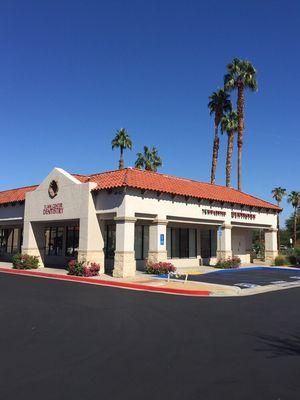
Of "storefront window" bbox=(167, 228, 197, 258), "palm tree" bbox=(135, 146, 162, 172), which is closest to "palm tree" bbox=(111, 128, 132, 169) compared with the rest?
"palm tree" bbox=(135, 146, 162, 172)

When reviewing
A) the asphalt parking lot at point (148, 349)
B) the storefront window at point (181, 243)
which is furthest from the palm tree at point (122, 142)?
the asphalt parking lot at point (148, 349)

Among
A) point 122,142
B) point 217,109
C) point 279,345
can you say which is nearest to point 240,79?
point 217,109

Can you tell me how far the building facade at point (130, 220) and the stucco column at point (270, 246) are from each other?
3.4 inches

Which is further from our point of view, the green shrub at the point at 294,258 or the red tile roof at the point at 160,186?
the green shrub at the point at 294,258

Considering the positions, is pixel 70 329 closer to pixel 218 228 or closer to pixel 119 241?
pixel 119 241

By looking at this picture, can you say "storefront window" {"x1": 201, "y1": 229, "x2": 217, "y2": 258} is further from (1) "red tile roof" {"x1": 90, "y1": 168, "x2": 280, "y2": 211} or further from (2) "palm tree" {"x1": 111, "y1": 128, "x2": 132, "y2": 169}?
(2) "palm tree" {"x1": 111, "y1": 128, "x2": 132, "y2": 169}

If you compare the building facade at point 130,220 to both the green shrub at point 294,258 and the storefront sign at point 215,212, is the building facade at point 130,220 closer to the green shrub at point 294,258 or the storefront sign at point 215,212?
the storefront sign at point 215,212

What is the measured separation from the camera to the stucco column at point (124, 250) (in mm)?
22953

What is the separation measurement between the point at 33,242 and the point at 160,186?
36.1 ft

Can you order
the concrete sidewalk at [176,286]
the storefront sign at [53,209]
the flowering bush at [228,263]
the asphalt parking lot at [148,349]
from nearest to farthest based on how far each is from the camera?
1. the asphalt parking lot at [148,349]
2. the concrete sidewalk at [176,286]
3. the storefront sign at [53,209]
4. the flowering bush at [228,263]

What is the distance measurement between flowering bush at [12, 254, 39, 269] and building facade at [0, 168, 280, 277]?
84 cm

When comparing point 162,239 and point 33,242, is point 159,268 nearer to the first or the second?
point 162,239

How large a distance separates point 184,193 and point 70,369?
21.0m

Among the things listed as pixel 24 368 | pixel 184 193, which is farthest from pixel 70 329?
pixel 184 193
